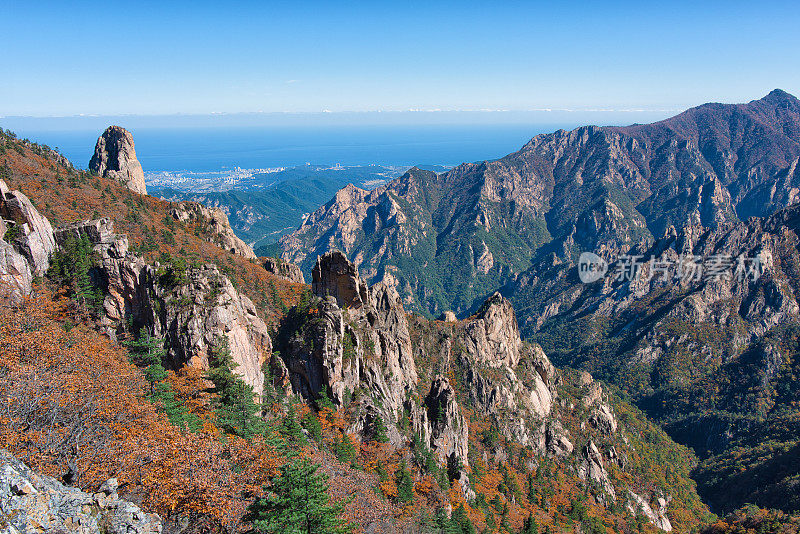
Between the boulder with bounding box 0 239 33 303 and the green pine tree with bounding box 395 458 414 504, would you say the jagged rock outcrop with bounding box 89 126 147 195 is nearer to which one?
the boulder with bounding box 0 239 33 303

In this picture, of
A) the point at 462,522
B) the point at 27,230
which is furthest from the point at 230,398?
the point at 27,230

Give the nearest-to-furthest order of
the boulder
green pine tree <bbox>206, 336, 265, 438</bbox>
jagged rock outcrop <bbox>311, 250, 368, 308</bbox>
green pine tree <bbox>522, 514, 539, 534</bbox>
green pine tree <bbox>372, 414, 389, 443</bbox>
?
green pine tree <bbox>206, 336, 265, 438</bbox> < the boulder < green pine tree <bbox>372, 414, 389, 443</bbox> < green pine tree <bbox>522, 514, 539, 534</bbox> < jagged rock outcrop <bbox>311, 250, 368, 308</bbox>

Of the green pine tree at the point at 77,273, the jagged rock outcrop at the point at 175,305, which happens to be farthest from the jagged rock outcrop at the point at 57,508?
the green pine tree at the point at 77,273

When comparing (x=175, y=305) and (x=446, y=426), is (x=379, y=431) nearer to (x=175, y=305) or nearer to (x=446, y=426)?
(x=446, y=426)

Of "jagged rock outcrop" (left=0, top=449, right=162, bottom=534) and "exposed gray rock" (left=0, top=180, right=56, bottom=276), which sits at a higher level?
"exposed gray rock" (left=0, top=180, right=56, bottom=276)

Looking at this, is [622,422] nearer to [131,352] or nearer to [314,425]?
[314,425]

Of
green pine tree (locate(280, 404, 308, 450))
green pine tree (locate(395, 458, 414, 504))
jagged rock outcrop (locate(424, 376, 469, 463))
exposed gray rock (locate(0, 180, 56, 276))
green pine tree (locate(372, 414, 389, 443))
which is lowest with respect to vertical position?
jagged rock outcrop (locate(424, 376, 469, 463))

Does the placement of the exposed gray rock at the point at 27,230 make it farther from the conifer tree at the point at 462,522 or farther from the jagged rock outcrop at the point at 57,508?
the conifer tree at the point at 462,522

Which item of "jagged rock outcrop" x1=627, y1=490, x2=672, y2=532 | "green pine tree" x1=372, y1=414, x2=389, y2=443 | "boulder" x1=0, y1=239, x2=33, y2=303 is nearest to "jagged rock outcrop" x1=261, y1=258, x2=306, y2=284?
"green pine tree" x1=372, y1=414, x2=389, y2=443
